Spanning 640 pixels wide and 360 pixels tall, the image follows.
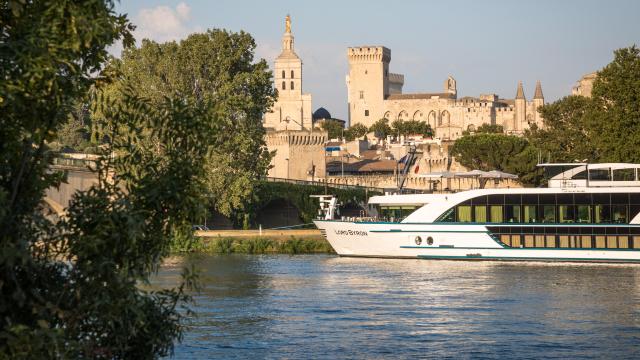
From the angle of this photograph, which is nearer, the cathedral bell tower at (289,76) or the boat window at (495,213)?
the boat window at (495,213)

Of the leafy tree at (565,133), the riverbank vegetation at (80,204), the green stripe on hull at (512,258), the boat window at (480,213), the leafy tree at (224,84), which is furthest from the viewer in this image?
the leafy tree at (565,133)

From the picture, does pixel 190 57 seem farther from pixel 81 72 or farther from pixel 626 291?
pixel 81 72

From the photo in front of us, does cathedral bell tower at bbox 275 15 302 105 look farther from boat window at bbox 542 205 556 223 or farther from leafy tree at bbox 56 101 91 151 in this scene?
boat window at bbox 542 205 556 223

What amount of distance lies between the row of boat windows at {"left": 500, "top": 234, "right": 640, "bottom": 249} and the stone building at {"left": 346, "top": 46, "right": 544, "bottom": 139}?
129 meters

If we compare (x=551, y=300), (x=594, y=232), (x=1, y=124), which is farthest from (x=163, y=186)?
(x=594, y=232)

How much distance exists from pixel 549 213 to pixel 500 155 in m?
43.1

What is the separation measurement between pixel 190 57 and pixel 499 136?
3744 centimetres

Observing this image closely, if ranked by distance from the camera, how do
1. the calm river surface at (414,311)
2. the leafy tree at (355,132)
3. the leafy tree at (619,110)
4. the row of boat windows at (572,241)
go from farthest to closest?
the leafy tree at (355,132)
the leafy tree at (619,110)
the row of boat windows at (572,241)
the calm river surface at (414,311)

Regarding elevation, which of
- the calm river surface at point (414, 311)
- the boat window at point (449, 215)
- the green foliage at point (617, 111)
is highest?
the green foliage at point (617, 111)

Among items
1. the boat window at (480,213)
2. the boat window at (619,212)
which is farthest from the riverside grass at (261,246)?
the boat window at (619,212)

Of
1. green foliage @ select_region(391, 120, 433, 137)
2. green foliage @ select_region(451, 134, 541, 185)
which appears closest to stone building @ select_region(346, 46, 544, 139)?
green foliage @ select_region(391, 120, 433, 137)

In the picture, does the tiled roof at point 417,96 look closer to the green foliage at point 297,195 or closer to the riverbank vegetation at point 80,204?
the green foliage at point 297,195

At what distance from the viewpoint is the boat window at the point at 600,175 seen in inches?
1663

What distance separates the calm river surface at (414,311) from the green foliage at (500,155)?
37.5 meters
